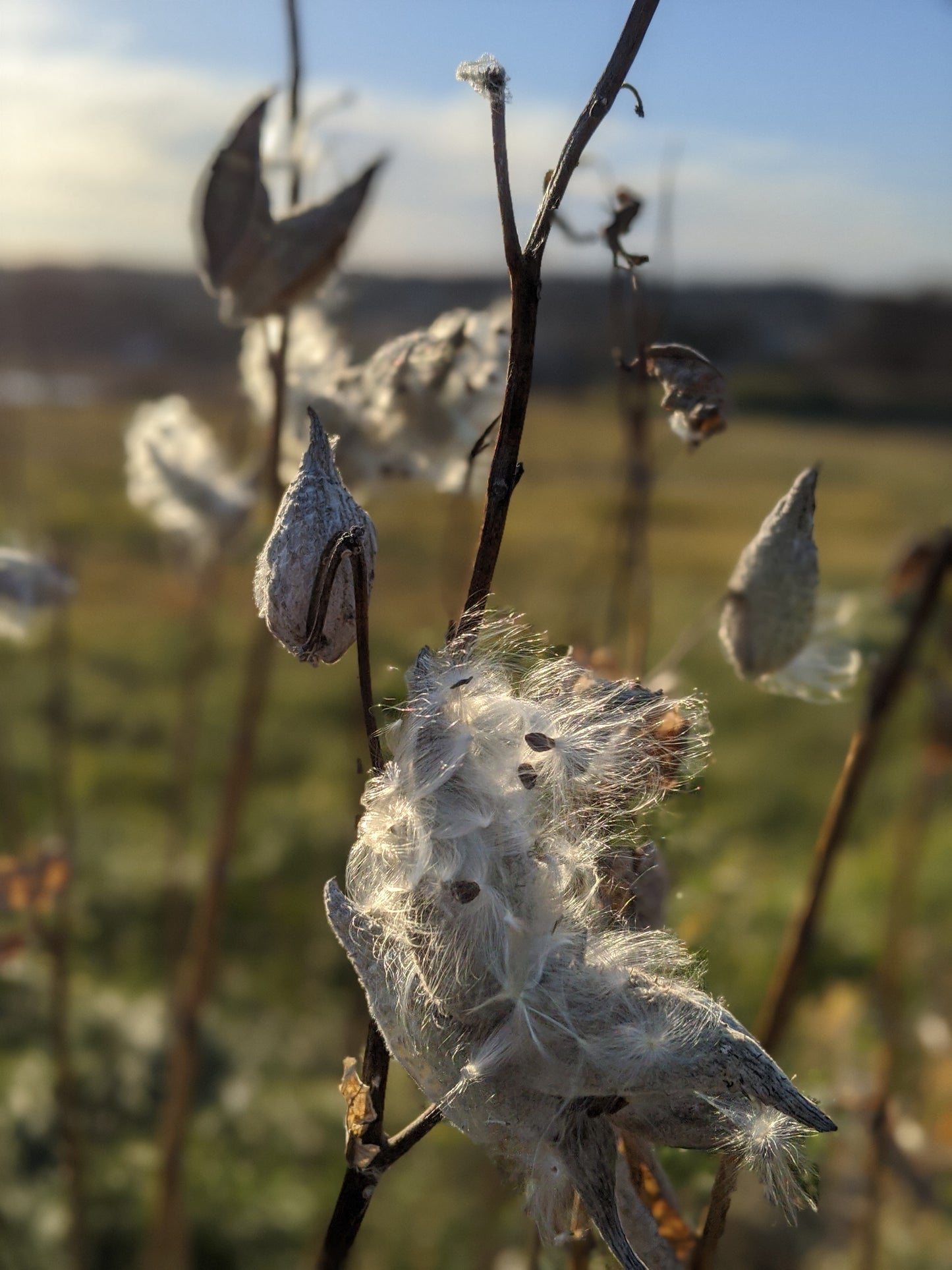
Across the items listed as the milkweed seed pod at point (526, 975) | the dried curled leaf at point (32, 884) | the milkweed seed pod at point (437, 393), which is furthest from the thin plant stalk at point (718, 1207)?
the dried curled leaf at point (32, 884)

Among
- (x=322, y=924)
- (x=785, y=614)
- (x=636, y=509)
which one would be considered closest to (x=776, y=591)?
(x=785, y=614)

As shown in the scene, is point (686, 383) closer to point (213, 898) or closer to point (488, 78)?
point (488, 78)

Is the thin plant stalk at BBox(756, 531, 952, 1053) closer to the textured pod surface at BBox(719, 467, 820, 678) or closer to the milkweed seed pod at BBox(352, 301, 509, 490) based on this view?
the textured pod surface at BBox(719, 467, 820, 678)

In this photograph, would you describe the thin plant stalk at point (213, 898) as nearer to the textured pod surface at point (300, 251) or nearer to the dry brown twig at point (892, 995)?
the textured pod surface at point (300, 251)

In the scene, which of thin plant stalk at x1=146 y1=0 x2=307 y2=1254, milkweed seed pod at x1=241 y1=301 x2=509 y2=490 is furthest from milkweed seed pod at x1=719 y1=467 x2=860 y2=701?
thin plant stalk at x1=146 y1=0 x2=307 y2=1254

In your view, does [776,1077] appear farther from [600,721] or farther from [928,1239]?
Answer: [928,1239]

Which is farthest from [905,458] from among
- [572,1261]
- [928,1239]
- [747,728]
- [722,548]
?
[572,1261]

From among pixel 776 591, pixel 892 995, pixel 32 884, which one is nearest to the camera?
pixel 776 591
